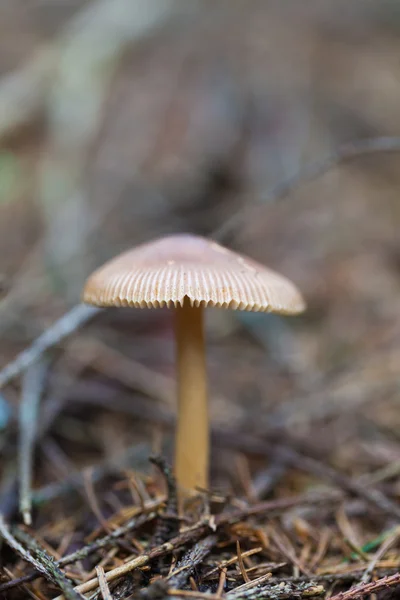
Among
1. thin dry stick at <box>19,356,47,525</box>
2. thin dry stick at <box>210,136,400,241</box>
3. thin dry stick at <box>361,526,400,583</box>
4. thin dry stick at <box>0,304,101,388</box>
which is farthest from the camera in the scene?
thin dry stick at <box>210,136,400,241</box>

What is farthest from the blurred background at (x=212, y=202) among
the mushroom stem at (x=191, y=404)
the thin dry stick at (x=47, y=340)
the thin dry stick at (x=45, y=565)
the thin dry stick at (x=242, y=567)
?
the thin dry stick at (x=242, y=567)

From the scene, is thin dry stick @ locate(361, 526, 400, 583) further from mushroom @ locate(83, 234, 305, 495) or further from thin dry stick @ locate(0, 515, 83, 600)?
thin dry stick @ locate(0, 515, 83, 600)

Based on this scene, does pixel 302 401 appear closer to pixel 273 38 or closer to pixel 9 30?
pixel 273 38

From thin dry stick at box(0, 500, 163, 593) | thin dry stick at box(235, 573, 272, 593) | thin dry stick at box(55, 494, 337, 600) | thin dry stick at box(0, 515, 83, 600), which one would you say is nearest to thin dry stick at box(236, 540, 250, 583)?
thin dry stick at box(235, 573, 272, 593)

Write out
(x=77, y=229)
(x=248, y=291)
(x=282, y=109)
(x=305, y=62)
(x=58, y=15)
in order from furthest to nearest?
(x=58, y=15), (x=305, y=62), (x=282, y=109), (x=77, y=229), (x=248, y=291)

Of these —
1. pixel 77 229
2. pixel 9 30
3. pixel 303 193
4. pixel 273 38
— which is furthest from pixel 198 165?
pixel 9 30

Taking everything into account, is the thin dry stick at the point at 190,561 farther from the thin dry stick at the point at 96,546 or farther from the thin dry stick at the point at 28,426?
the thin dry stick at the point at 28,426

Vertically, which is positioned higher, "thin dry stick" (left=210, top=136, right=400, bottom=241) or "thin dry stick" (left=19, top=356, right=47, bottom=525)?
"thin dry stick" (left=210, top=136, right=400, bottom=241)
